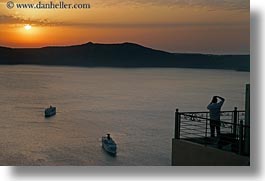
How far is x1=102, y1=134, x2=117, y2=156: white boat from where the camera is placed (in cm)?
530

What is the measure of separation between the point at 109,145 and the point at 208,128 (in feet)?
2.94

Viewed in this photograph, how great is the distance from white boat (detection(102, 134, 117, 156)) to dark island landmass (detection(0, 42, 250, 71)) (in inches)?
25.0

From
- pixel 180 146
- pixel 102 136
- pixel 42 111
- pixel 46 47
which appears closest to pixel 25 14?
pixel 46 47

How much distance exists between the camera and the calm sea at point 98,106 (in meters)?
5.28

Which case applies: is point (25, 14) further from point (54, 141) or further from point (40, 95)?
point (54, 141)

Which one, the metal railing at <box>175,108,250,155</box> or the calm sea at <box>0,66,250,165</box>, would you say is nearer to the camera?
the calm sea at <box>0,66,250,165</box>

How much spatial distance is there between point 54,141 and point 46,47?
0.82 metres

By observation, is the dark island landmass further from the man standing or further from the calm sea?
the man standing

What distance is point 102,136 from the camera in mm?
5363

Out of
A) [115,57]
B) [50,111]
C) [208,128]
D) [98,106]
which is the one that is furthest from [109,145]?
[208,128]

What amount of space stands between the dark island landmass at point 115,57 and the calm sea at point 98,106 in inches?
2.4

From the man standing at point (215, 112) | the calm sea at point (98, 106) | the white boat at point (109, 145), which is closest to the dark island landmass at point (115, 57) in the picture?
the calm sea at point (98, 106)

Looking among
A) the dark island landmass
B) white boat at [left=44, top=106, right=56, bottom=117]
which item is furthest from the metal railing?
white boat at [left=44, top=106, right=56, bottom=117]

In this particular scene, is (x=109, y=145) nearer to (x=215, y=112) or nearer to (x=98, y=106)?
(x=98, y=106)
